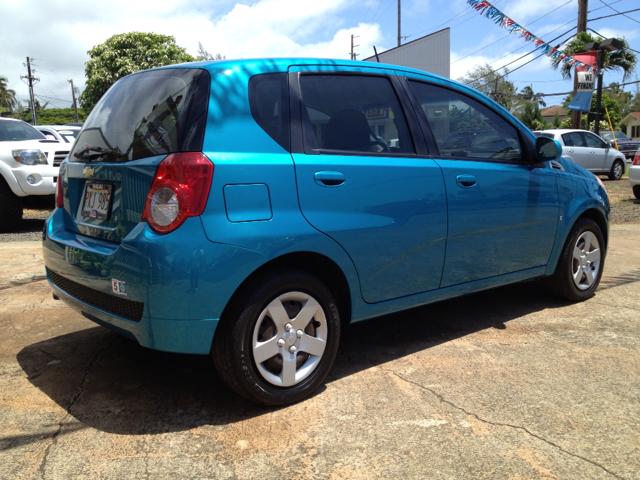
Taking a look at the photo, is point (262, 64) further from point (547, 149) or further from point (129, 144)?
point (547, 149)

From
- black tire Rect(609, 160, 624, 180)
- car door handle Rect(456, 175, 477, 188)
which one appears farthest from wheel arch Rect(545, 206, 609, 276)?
black tire Rect(609, 160, 624, 180)

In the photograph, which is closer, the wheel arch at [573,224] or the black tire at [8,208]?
the wheel arch at [573,224]

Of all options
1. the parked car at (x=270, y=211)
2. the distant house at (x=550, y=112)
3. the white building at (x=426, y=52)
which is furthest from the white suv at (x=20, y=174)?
the distant house at (x=550, y=112)

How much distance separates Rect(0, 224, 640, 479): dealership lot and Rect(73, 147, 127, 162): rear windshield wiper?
120 centimetres

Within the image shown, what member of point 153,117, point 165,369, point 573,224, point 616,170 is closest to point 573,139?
point 616,170

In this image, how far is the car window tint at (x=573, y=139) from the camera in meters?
16.2

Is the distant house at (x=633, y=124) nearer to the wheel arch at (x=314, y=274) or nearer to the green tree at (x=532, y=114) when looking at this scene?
the green tree at (x=532, y=114)

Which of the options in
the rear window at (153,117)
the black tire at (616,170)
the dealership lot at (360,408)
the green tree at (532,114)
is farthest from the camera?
the green tree at (532,114)

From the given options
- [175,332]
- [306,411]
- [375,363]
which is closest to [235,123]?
[175,332]

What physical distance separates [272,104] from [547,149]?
6.99ft

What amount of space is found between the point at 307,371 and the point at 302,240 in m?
0.67

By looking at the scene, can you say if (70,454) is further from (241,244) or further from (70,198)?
(70,198)

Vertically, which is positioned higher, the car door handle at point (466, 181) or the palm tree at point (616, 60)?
the palm tree at point (616, 60)

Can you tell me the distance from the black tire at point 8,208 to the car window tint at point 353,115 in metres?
6.94
